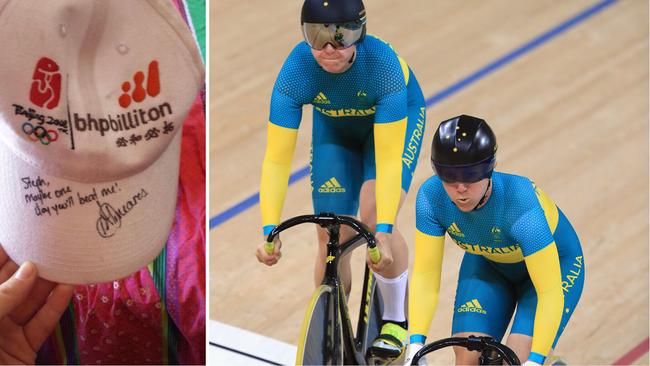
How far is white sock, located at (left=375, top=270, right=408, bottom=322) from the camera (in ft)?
11.1

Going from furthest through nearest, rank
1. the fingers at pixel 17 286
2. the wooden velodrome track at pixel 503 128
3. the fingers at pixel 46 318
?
the wooden velodrome track at pixel 503 128
the fingers at pixel 46 318
the fingers at pixel 17 286

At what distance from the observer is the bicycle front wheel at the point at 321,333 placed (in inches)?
108

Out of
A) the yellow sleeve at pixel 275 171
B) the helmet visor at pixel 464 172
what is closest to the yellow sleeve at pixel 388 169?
the yellow sleeve at pixel 275 171

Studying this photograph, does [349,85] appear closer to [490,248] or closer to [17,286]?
[490,248]

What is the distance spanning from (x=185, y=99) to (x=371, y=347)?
3.92 ft

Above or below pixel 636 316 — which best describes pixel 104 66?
above

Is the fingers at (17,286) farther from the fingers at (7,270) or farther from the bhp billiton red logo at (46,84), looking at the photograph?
the bhp billiton red logo at (46,84)

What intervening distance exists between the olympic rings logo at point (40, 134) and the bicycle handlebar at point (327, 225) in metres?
0.59

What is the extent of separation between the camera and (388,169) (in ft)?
9.46

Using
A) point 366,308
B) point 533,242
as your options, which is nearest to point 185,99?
point 533,242

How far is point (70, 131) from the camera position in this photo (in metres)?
2.45

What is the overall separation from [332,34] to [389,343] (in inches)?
45.0

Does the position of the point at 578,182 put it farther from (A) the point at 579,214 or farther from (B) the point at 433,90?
(B) the point at 433,90

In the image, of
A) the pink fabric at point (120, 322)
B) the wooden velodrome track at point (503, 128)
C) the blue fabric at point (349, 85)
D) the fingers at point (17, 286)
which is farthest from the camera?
the wooden velodrome track at point (503, 128)
